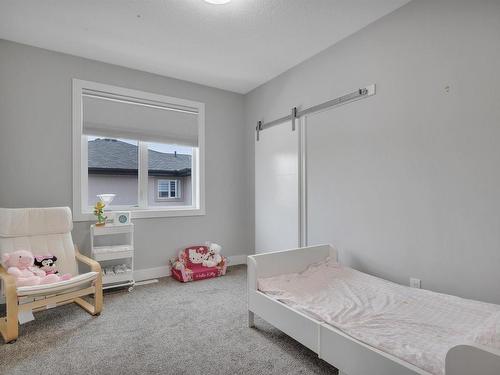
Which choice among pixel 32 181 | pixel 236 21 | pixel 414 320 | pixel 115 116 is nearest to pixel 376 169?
pixel 414 320

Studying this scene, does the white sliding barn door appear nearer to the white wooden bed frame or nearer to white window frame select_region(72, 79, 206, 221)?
white window frame select_region(72, 79, 206, 221)

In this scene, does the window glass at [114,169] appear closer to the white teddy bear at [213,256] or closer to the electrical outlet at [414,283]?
the white teddy bear at [213,256]

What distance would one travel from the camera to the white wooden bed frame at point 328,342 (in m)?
1.06

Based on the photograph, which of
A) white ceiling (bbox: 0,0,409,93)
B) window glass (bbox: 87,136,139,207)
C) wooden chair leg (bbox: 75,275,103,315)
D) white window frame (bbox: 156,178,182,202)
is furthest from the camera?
white window frame (bbox: 156,178,182,202)

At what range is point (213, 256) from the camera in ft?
12.9

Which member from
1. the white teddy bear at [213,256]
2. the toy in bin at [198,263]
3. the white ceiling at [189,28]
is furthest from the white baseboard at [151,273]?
the white ceiling at [189,28]

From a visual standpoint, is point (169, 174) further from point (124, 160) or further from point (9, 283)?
point (9, 283)

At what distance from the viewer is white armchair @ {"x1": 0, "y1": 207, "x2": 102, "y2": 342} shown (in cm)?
219

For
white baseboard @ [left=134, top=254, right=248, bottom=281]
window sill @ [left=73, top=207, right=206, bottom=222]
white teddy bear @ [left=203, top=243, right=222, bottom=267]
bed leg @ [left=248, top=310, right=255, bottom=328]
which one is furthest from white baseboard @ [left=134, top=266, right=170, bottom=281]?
bed leg @ [left=248, top=310, right=255, bottom=328]

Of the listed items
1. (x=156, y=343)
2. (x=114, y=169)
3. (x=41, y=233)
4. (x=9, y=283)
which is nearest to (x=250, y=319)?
(x=156, y=343)

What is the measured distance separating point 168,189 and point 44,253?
5.24 ft

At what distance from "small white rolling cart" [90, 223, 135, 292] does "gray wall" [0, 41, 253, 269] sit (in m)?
0.18

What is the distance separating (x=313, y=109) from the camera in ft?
10.8

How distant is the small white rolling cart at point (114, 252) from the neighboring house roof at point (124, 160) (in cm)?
74
